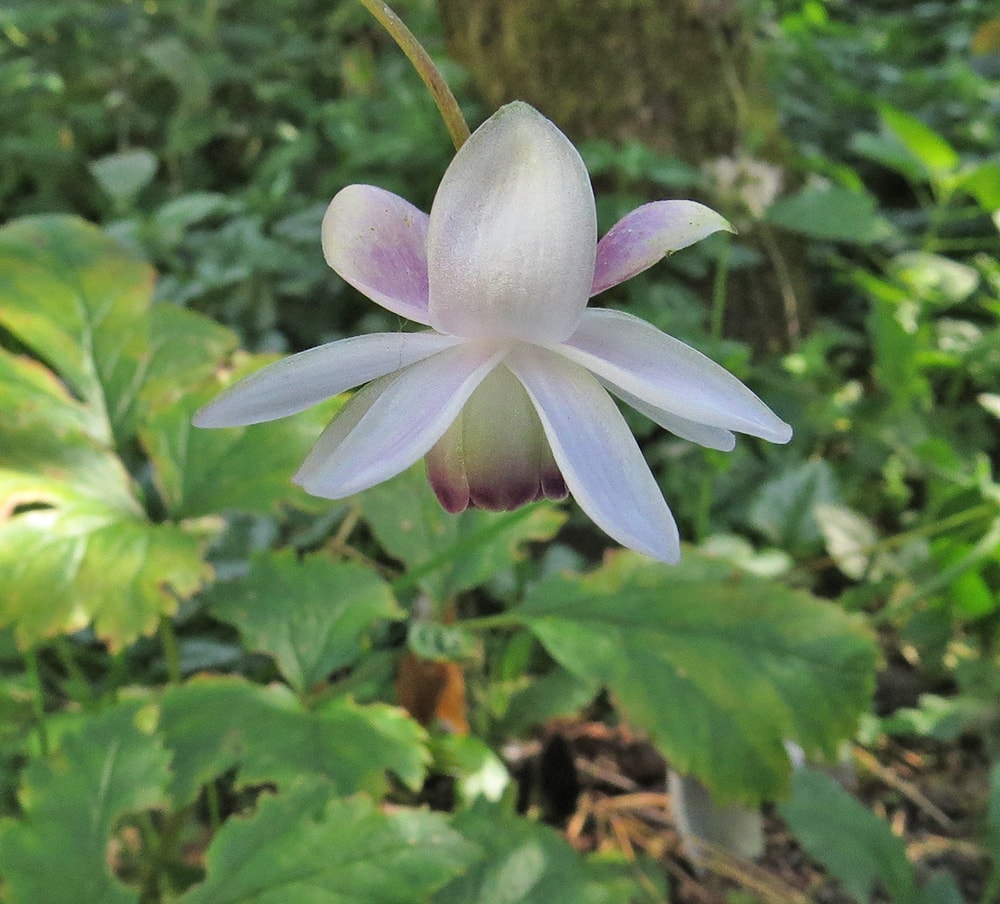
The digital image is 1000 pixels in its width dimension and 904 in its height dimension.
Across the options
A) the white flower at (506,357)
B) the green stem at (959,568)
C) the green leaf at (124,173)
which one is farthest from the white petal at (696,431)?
the green leaf at (124,173)

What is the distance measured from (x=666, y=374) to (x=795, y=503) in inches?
55.1

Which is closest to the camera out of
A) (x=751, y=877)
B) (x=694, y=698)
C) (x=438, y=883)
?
(x=438, y=883)

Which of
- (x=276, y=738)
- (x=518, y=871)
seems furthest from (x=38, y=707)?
(x=518, y=871)

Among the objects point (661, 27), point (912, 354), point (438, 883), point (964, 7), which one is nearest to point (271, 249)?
point (661, 27)

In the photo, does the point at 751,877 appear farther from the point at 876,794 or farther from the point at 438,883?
the point at 438,883

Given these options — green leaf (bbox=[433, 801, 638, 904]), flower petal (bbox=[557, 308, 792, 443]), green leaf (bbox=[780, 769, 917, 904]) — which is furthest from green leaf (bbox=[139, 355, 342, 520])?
green leaf (bbox=[780, 769, 917, 904])

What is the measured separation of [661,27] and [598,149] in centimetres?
61

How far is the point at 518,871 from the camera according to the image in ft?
3.65

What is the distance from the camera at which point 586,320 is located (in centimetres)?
70

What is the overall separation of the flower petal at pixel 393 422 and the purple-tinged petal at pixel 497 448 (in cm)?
5

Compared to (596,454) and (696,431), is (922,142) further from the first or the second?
(596,454)

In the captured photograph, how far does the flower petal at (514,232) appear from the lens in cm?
58

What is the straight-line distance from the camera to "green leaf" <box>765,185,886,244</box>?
2.04 meters

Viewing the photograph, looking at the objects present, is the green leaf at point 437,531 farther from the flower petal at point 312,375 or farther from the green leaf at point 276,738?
the flower petal at point 312,375
